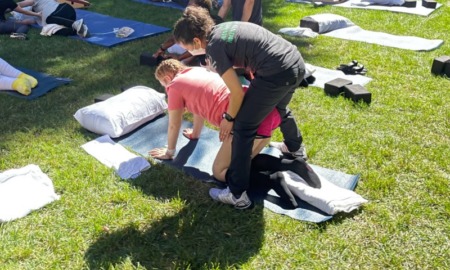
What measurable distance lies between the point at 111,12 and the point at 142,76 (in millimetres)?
3693

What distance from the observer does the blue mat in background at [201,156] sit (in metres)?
3.15

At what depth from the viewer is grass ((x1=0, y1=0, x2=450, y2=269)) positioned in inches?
109

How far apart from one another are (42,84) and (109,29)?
2539 millimetres

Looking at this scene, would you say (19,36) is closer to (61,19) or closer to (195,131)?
(61,19)

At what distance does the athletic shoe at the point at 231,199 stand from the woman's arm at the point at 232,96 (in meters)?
0.39

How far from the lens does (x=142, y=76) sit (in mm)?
5500

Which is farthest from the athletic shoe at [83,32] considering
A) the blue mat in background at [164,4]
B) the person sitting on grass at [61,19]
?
the blue mat in background at [164,4]

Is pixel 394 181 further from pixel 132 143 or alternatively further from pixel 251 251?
pixel 132 143

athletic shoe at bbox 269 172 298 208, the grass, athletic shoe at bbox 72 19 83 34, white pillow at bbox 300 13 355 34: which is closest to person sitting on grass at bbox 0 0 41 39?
athletic shoe at bbox 72 19 83 34

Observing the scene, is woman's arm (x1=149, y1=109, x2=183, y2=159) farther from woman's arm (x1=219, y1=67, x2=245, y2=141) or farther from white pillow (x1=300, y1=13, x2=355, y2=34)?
white pillow (x1=300, y1=13, x2=355, y2=34)

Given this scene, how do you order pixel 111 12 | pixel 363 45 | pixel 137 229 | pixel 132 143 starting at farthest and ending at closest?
pixel 111 12 → pixel 363 45 → pixel 132 143 → pixel 137 229

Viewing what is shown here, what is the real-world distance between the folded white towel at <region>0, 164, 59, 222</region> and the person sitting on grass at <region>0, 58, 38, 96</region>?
5.55 ft

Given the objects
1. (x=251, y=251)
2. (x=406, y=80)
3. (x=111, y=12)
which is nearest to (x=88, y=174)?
(x=251, y=251)

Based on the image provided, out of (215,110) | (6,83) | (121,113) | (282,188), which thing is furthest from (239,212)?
(6,83)
